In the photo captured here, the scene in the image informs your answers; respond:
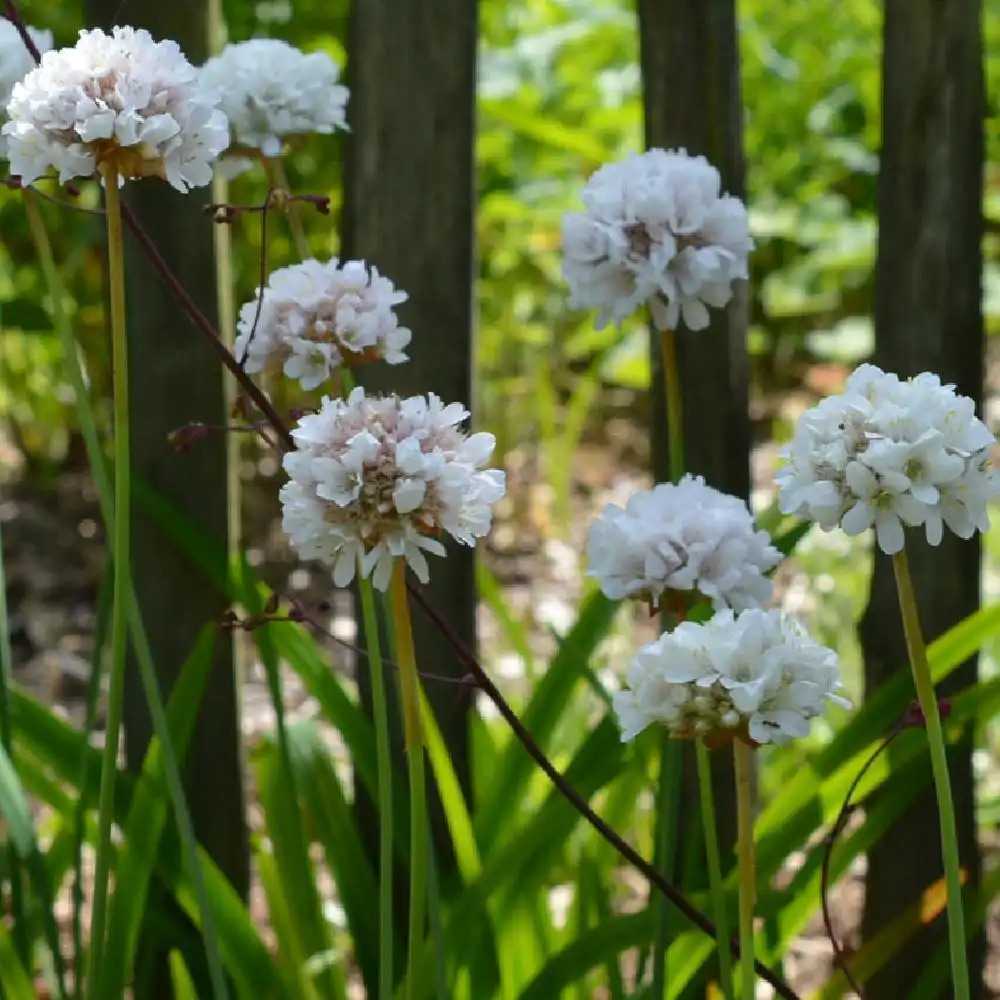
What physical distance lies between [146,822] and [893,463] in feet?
2.83

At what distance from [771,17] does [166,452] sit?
2378mm

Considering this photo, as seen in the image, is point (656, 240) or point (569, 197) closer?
point (656, 240)

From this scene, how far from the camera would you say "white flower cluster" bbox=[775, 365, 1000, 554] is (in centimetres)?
76

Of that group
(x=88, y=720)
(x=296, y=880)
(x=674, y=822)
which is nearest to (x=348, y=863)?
(x=296, y=880)

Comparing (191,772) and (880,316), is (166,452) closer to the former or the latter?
(191,772)

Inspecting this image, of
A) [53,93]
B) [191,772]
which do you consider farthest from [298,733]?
[53,93]

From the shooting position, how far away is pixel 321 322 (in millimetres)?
1003

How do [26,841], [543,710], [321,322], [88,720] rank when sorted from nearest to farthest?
[321,322] → [26,841] → [88,720] → [543,710]

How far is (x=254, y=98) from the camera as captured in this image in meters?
1.17

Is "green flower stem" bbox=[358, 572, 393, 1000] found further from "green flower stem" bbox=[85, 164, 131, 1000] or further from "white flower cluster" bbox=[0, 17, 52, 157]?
"white flower cluster" bbox=[0, 17, 52, 157]

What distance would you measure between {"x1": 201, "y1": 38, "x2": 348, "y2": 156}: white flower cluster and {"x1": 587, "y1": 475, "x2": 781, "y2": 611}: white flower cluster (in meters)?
0.48

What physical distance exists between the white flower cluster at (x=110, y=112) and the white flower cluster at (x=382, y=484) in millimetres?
224

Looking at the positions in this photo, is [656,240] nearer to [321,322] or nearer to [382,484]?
[321,322]

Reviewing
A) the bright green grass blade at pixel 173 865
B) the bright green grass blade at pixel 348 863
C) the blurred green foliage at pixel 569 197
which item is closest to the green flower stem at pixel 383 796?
the bright green grass blade at pixel 173 865
